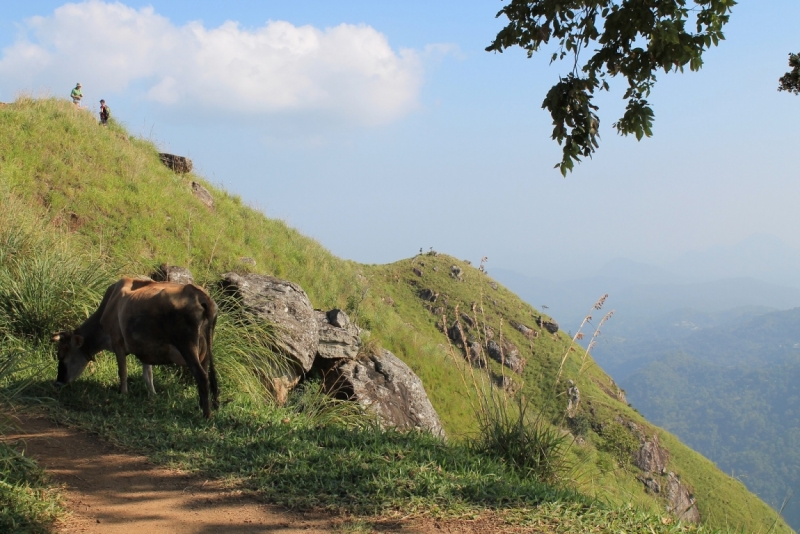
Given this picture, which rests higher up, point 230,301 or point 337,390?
point 230,301

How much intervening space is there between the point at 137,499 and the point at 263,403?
363 centimetres

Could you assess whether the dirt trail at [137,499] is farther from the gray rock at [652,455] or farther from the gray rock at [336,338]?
the gray rock at [652,455]

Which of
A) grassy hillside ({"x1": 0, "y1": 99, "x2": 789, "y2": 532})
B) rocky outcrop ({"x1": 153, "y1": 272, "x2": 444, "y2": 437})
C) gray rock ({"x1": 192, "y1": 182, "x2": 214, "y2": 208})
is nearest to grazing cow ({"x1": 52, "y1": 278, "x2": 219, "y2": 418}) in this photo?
grassy hillside ({"x1": 0, "y1": 99, "x2": 789, "y2": 532})

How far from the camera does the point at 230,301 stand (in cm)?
1088

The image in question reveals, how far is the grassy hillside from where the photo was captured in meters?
5.74

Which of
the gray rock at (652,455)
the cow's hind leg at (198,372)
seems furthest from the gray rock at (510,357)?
the cow's hind leg at (198,372)

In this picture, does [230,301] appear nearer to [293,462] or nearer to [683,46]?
[293,462]

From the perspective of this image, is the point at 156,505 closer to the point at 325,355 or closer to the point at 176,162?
the point at 325,355

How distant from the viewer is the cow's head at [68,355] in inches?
306

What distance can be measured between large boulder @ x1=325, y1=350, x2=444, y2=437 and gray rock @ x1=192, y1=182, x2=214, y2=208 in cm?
993

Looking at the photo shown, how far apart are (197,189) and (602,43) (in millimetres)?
17985

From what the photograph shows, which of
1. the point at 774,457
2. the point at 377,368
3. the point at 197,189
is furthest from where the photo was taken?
the point at 774,457

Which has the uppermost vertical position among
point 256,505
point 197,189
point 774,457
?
point 197,189

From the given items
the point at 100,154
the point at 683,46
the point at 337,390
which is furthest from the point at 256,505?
the point at 100,154
